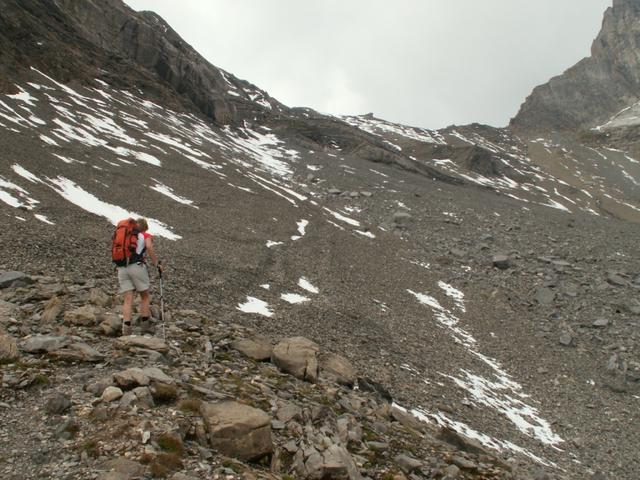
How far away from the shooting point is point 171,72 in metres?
88.3

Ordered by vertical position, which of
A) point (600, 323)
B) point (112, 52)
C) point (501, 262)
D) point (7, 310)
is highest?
point (112, 52)

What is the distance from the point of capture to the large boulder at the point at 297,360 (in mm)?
10828

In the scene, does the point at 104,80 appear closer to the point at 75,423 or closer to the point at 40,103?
the point at 40,103

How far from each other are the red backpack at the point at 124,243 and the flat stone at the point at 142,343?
2049mm

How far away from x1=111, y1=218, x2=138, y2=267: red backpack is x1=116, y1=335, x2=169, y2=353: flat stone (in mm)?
2049

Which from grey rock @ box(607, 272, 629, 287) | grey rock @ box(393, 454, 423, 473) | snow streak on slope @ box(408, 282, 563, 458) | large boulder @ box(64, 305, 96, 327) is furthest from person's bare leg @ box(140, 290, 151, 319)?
grey rock @ box(607, 272, 629, 287)

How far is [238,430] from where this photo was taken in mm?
6688

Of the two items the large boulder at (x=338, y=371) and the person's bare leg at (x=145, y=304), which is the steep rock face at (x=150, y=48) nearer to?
the person's bare leg at (x=145, y=304)

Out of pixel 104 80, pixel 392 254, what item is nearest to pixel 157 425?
pixel 392 254

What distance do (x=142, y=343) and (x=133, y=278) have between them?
1.99 metres

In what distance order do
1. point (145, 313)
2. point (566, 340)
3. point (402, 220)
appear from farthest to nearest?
point (402, 220), point (566, 340), point (145, 313)

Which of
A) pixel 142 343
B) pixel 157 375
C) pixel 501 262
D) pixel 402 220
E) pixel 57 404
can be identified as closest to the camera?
pixel 57 404

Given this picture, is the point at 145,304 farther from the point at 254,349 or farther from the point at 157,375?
the point at 157,375

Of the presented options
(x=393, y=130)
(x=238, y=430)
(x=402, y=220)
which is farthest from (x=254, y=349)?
(x=393, y=130)
